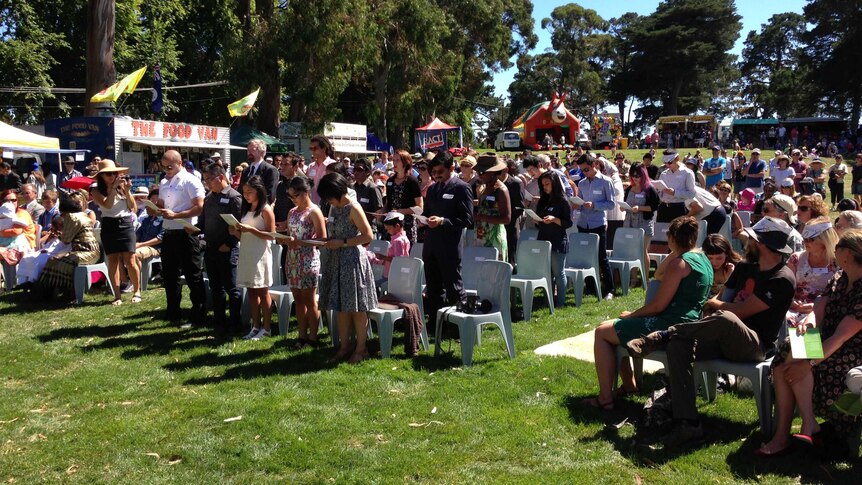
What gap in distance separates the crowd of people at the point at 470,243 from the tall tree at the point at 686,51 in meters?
57.4

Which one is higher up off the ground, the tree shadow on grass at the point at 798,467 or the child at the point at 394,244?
the child at the point at 394,244

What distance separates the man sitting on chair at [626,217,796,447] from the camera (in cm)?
426

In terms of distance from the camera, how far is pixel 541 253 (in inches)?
307

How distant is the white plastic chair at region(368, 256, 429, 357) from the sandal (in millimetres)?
1849

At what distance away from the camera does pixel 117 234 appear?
8320 mm

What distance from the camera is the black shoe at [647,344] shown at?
4.50m

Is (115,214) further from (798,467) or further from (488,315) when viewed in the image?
(798,467)

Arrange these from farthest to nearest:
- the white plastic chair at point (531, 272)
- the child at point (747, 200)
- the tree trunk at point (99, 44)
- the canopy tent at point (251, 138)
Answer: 1. the canopy tent at point (251, 138)
2. the tree trunk at point (99, 44)
3. the child at point (747, 200)
4. the white plastic chair at point (531, 272)

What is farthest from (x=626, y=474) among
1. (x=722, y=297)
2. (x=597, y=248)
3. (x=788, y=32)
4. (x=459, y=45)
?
(x=788, y=32)

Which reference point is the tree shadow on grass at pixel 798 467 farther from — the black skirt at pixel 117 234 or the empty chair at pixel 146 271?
the empty chair at pixel 146 271

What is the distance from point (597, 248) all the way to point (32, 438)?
6055mm

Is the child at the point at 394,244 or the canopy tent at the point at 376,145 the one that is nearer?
the child at the point at 394,244

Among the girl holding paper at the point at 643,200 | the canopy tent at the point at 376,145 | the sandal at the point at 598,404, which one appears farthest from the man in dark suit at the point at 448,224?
the canopy tent at the point at 376,145

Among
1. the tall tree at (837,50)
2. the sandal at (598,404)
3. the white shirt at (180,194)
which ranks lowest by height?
the sandal at (598,404)
